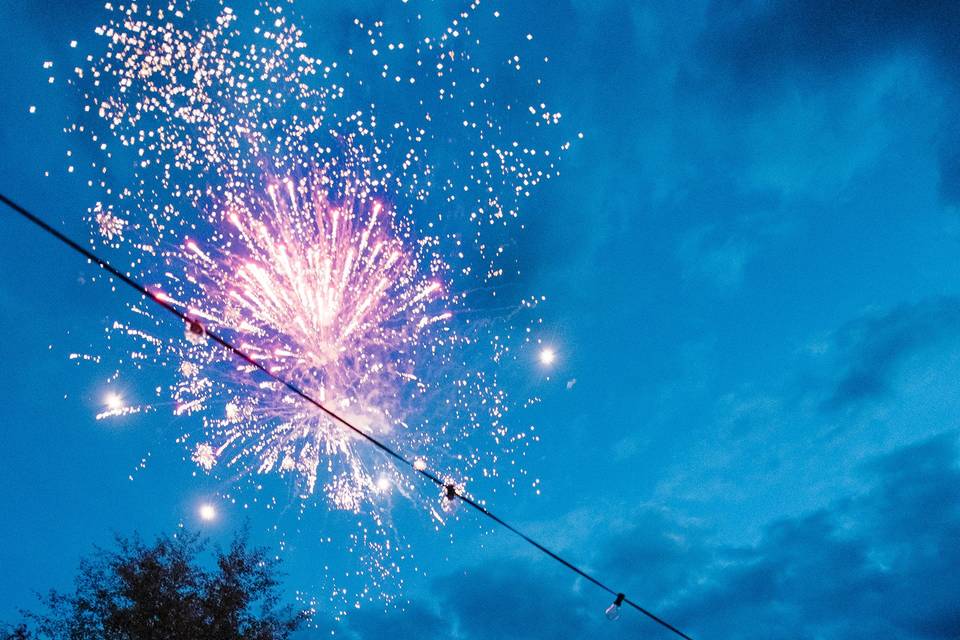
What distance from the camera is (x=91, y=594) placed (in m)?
20.3

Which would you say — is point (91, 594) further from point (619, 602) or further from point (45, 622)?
point (619, 602)

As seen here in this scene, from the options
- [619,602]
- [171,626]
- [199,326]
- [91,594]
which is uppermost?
[91,594]

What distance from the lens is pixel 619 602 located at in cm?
1000

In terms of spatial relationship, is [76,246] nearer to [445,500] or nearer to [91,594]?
[445,500]

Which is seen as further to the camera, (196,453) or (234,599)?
(234,599)

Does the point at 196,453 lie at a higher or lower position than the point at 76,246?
higher

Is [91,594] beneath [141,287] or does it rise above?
above

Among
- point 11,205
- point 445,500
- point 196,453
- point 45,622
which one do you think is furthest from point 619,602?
point 45,622

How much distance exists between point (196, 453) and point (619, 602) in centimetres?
1275

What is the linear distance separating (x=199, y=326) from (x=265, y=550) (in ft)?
63.0

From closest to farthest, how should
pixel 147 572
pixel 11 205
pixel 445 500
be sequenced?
pixel 11 205
pixel 445 500
pixel 147 572

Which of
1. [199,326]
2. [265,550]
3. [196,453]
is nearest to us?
[199,326]

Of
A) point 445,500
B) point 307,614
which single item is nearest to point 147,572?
point 307,614

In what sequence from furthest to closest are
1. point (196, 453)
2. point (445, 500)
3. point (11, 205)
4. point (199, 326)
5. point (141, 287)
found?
point (196, 453), point (445, 500), point (199, 326), point (141, 287), point (11, 205)
